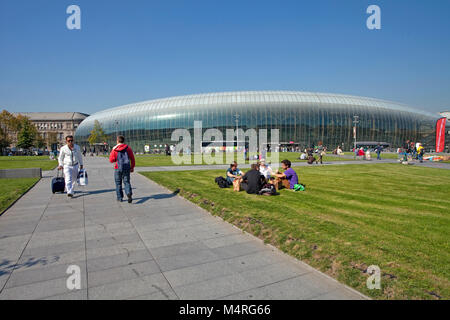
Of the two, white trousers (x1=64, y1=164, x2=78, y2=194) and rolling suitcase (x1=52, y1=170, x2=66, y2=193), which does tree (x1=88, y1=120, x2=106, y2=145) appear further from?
white trousers (x1=64, y1=164, x2=78, y2=194)

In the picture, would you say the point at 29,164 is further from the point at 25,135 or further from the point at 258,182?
the point at 25,135

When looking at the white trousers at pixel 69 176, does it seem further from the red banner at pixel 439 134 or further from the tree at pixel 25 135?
the tree at pixel 25 135

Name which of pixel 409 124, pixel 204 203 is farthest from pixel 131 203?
pixel 409 124

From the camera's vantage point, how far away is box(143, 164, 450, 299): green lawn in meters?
3.46

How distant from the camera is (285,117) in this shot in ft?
251

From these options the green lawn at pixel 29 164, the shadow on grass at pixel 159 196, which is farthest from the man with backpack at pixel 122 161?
the green lawn at pixel 29 164

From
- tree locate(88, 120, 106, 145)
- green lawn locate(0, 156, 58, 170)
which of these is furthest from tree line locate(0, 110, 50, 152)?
green lawn locate(0, 156, 58, 170)

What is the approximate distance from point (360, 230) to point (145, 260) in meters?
4.22

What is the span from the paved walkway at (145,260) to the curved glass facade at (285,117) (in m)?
→ 69.8

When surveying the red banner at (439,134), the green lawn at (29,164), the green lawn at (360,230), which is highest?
the red banner at (439,134)

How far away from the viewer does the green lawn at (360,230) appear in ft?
11.3

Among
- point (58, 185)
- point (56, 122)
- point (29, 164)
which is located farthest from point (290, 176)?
point (56, 122)

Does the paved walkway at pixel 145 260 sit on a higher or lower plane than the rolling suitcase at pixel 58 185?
lower
